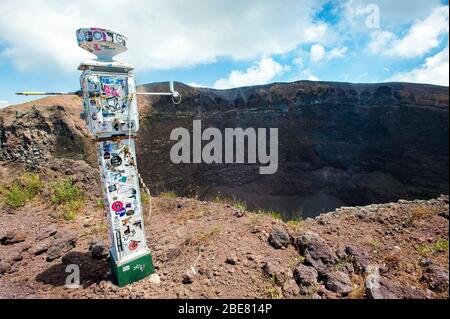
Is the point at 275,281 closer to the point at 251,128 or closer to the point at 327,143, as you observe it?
the point at 251,128

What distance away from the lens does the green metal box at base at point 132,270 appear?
2.76 meters

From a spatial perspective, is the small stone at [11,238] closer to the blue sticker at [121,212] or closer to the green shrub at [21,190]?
the green shrub at [21,190]

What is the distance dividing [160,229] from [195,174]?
1105 cm

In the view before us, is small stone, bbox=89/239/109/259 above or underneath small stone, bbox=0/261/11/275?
above

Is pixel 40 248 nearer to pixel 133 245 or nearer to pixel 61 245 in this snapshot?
pixel 61 245

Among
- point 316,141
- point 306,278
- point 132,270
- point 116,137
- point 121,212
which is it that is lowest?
point 306,278

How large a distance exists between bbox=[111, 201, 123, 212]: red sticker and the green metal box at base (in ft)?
2.20

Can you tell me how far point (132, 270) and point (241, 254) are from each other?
1.46 meters

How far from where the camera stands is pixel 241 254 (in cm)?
332

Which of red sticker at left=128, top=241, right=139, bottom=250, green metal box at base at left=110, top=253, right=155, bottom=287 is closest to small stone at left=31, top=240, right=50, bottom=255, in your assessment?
green metal box at base at left=110, top=253, right=155, bottom=287

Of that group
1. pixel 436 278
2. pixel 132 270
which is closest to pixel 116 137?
pixel 132 270

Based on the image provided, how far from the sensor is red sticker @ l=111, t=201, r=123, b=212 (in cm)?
274

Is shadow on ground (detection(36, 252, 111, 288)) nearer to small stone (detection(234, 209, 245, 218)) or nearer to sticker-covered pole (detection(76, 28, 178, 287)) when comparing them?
sticker-covered pole (detection(76, 28, 178, 287))

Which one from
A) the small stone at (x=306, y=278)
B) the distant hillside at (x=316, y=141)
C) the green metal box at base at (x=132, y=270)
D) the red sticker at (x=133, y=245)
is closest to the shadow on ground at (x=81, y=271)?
the green metal box at base at (x=132, y=270)
